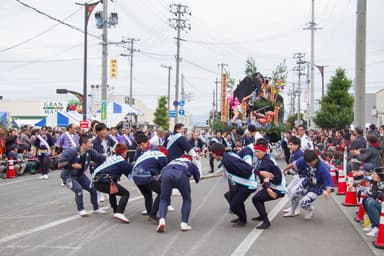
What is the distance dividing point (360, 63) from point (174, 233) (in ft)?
31.6

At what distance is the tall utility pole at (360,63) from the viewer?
558 inches

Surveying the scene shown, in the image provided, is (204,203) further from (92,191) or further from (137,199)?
(92,191)

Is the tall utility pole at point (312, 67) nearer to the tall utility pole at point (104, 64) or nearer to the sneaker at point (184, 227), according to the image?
the tall utility pole at point (104, 64)

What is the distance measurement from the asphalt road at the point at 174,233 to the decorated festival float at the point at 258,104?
52.6 ft

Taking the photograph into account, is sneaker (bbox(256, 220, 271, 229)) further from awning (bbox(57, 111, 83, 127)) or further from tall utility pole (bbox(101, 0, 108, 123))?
awning (bbox(57, 111, 83, 127))

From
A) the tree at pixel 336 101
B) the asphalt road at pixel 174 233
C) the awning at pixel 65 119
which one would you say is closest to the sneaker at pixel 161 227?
the asphalt road at pixel 174 233

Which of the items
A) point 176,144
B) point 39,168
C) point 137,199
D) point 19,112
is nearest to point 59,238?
point 176,144

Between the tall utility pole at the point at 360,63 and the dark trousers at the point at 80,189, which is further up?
the tall utility pole at the point at 360,63

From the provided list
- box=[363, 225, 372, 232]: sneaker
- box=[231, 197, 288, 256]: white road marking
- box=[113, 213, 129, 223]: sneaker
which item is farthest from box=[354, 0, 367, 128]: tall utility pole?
box=[113, 213, 129, 223]: sneaker

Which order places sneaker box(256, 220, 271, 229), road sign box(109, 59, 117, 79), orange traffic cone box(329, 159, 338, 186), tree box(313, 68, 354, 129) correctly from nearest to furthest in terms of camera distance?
sneaker box(256, 220, 271, 229) → orange traffic cone box(329, 159, 338, 186) → road sign box(109, 59, 117, 79) → tree box(313, 68, 354, 129)

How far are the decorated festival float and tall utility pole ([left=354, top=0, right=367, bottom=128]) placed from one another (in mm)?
11866

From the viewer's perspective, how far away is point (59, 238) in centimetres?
705

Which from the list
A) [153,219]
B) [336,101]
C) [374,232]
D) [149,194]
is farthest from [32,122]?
[374,232]

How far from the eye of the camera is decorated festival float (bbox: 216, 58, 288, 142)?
26703 millimetres
